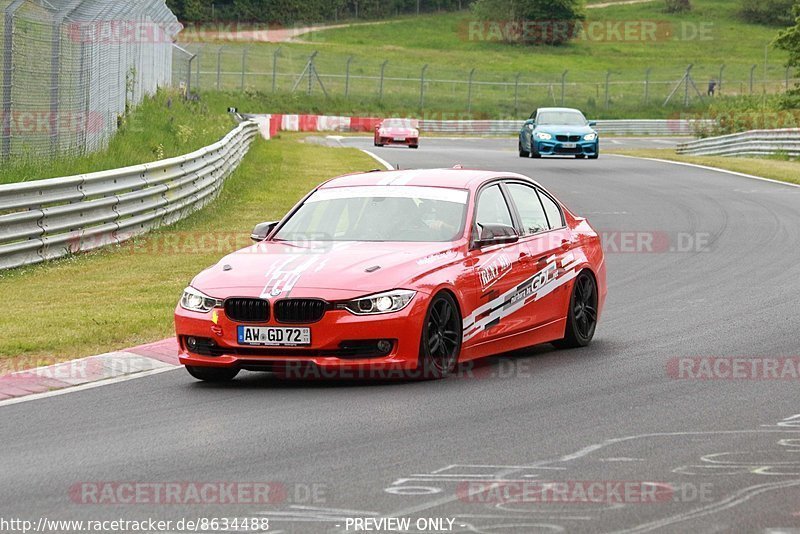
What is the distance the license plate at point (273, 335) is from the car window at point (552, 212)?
301 cm

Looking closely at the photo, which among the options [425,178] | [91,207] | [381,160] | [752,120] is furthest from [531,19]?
[425,178]

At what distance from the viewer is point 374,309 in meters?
9.27

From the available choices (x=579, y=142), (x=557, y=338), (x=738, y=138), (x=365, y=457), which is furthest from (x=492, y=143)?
(x=365, y=457)

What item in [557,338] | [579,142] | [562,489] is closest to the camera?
[562,489]

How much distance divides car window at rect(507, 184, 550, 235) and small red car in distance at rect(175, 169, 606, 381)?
0.01 m

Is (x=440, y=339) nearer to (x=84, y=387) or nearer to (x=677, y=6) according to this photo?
(x=84, y=387)

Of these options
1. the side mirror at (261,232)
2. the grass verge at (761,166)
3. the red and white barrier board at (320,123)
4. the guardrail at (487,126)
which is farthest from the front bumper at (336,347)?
the guardrail at (487,126)

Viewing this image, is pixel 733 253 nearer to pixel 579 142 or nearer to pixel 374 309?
pixel 374 309

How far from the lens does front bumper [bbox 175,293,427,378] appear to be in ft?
30.2

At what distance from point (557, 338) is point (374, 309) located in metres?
2.37

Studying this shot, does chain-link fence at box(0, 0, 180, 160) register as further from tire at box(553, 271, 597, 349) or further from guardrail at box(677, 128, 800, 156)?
guardrail at box(677, 128, 800, 156)

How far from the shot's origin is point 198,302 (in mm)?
9578

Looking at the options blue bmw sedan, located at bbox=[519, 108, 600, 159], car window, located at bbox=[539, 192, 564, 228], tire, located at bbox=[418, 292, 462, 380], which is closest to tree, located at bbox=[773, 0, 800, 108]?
blue bmw sedan, located at bbox=[519, 108, 600, 159]

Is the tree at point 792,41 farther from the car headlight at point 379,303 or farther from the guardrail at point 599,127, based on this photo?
the car headlight at point 379,303
